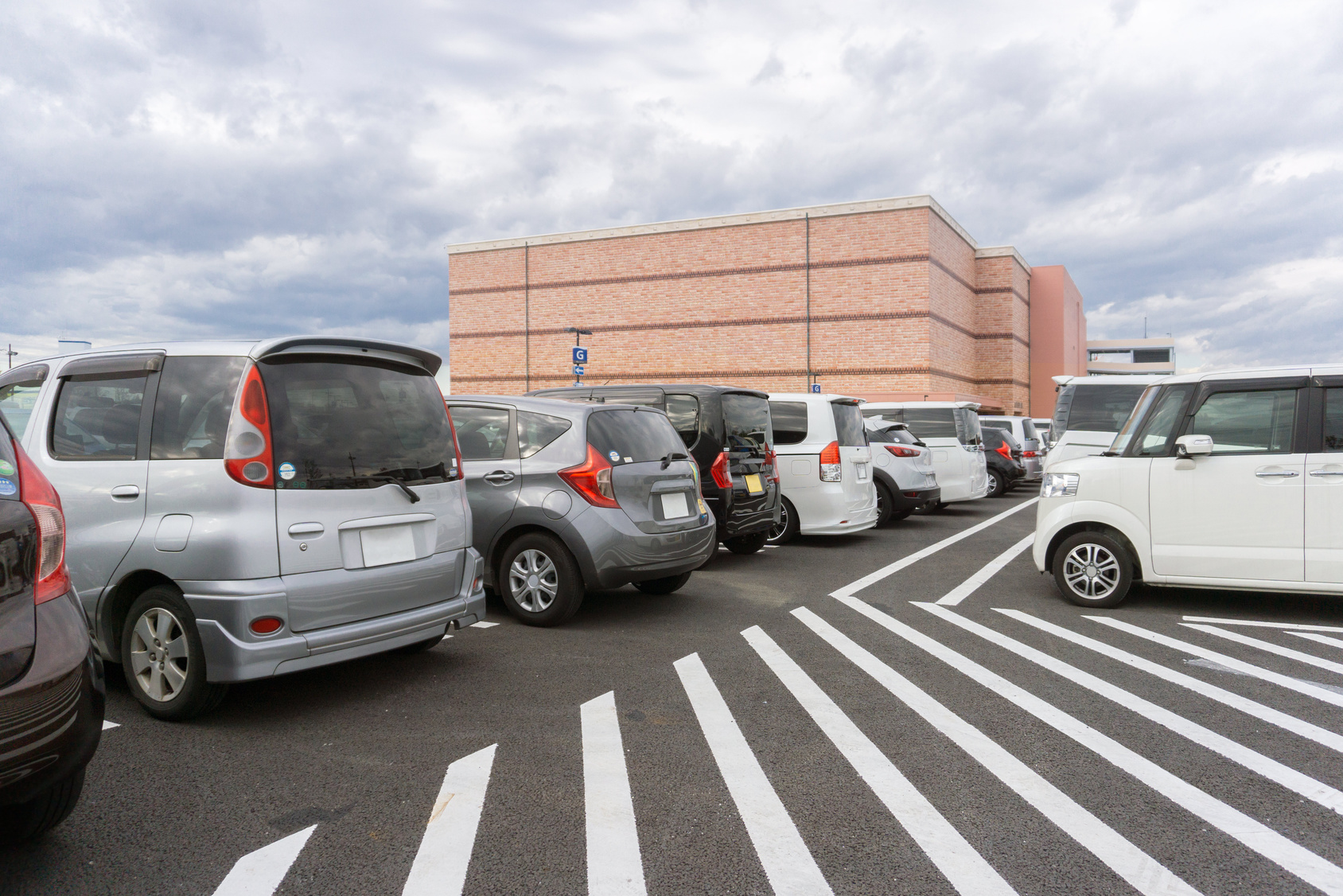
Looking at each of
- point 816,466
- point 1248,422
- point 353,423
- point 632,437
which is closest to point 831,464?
point 816,466

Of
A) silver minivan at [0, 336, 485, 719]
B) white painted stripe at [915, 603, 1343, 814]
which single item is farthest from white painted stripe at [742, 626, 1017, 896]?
silver minivan at [0, 336, 485, 719]

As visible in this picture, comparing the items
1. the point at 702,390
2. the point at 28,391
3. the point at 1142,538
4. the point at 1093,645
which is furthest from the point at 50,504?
the point at 1142,538

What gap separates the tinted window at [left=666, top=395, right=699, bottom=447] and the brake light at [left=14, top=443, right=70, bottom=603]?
19.1ft

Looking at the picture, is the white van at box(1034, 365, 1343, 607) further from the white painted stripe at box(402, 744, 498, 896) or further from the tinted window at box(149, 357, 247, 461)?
the tinted window at box(149, 357, 247, 461)

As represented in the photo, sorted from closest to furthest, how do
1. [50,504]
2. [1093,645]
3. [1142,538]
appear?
[50,504], [1093,645], [1142,538]

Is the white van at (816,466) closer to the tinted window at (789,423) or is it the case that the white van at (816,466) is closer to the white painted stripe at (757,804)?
the tinted window at (789,423)

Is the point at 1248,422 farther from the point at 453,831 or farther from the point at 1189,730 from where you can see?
the point at 453,831

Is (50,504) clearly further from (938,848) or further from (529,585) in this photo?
(529,585)

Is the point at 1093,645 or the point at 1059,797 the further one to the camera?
the point at 1093,645

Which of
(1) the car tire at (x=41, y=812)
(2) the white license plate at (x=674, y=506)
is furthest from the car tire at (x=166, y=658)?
(2) the white license plate at (x=674, y=506)

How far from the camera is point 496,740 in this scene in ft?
12.5

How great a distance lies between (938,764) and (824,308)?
101ft

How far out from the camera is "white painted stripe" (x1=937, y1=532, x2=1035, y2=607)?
714cm

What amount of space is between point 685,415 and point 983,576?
3155 millimetres
